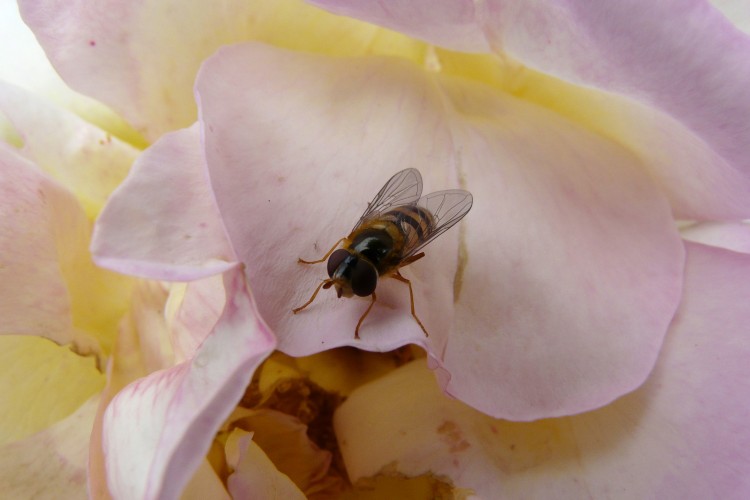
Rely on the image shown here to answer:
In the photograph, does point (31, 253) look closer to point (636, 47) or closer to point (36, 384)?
point (36, 384)

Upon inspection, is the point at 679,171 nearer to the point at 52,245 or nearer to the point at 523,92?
the point at 523,92

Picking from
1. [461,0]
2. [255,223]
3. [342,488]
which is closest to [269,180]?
[255,223]

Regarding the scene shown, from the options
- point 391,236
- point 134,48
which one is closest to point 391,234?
point 391,236

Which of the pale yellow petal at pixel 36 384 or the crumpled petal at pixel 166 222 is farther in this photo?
the pale yellow petal at pixel 36 384

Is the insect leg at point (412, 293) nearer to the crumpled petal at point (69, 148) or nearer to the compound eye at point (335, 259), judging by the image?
the compound eye at point (335, 259)

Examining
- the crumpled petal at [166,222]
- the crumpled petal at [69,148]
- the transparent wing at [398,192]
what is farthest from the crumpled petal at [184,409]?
the crumpled petal at [69,148]

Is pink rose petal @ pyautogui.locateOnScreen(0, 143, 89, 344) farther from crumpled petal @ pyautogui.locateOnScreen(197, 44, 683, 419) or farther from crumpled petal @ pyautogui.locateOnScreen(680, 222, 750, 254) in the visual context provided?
crumpled petal @ pyautogui.locateOnScreen(680, 222, 750, 254)

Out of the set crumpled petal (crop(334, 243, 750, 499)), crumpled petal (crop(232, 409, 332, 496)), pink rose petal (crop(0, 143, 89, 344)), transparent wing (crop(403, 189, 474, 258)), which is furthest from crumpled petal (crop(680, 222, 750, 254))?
pink rose petal (crop(0, 143, 89, 344))
